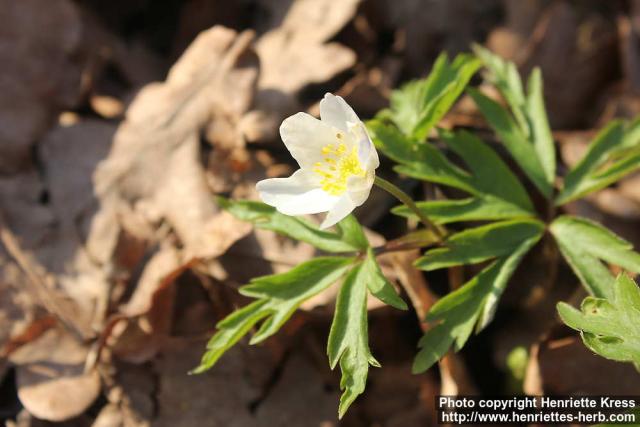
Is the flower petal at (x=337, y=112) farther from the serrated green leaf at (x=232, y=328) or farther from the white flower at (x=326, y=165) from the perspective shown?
the serrated green leaf at (x=232, y=328)

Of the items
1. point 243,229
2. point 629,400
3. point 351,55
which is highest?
point 351,55

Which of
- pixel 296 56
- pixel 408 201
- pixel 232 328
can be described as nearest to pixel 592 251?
pixel 408 201

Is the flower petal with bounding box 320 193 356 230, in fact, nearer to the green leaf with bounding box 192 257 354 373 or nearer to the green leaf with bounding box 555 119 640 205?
the green leaf with bounding box 192 257 354 373

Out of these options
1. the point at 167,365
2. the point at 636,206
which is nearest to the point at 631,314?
the point at 636,206

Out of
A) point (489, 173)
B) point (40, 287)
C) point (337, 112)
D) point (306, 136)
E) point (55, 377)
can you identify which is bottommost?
point (55, 377)

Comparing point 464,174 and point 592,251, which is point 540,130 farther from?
point 592,251

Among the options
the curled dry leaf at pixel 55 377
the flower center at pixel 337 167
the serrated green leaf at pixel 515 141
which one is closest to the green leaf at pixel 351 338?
the flower center at pixel 337 167

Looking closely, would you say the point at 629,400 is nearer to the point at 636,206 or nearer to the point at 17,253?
the point at 636,206

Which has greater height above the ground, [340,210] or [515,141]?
[340,210]
